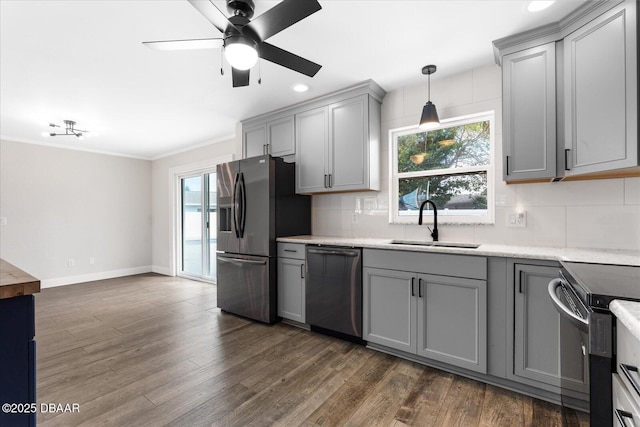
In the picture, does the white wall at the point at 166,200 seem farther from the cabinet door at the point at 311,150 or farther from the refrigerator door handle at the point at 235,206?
the cabinet door at the point at 311,150

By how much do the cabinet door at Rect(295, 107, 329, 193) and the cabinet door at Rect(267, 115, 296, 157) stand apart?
0.09 meters

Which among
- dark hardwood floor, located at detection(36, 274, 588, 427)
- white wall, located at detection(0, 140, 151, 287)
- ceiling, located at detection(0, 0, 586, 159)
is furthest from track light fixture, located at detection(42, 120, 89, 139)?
dark hardwood floor, located at detection(36, 274, 588, 427)

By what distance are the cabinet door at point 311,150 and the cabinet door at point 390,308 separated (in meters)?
1.19

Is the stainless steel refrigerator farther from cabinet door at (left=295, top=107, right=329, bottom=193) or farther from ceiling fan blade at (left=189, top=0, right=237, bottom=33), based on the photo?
ceiling fan blade at (left=189, top=0, right=237, bottom=33)

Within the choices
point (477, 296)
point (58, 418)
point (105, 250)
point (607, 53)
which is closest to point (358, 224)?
point (477, 296)

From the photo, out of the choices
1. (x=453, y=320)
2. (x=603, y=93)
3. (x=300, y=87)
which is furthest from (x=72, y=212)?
(x=603, y=93)

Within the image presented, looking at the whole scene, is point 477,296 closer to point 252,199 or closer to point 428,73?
point 428,73

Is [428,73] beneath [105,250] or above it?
above

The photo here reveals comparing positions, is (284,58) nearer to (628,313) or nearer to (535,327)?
(628,313)

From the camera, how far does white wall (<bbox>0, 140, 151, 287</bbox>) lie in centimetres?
461

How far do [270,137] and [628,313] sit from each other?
3.45 metres

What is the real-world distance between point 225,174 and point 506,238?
9.97 ft

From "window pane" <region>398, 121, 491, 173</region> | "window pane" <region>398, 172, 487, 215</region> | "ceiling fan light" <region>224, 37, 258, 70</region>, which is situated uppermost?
"ceiling fan light" <region>224, 37, 258, 70</region>

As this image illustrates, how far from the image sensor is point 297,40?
2188 millimetres
